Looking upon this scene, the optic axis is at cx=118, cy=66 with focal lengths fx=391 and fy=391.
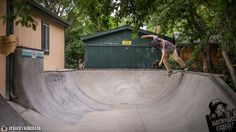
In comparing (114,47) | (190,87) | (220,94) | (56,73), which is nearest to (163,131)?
(220,94)

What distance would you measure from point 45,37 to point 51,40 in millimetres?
1594

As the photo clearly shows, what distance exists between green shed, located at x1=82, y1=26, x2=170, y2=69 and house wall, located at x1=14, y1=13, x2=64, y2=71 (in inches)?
130

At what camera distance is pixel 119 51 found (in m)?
24.9

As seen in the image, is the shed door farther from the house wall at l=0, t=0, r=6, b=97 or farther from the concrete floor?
the house wall at l=0, t=0, r=6, b=97

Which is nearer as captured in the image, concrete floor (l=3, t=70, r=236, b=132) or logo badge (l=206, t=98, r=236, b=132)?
logo badge (l=206, t=98, r=236, b=132)

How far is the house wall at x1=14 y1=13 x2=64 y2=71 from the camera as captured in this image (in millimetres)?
13137

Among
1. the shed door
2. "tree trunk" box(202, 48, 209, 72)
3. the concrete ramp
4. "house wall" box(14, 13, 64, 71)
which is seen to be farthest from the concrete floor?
the shed door

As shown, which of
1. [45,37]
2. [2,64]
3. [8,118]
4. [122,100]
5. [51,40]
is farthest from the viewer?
[51,40]

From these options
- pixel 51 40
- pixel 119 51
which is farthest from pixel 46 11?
pixel 119 51

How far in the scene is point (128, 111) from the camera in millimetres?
12875

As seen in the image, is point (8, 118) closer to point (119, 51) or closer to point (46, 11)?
point (46, 11)

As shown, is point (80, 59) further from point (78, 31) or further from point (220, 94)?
point (220, 94)

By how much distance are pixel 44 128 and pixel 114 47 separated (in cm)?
1634

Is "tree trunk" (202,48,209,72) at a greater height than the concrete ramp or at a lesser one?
greater
